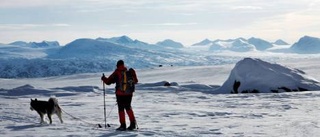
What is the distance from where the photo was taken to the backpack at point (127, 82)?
11.0 m

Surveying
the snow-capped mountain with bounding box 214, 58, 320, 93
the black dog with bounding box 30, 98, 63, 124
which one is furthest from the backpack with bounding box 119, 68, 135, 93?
the snow-capped mountain with bounding box 214, 58, 320, 93

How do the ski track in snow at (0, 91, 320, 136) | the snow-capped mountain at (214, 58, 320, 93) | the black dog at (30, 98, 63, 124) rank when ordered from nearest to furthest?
the ski track in snow at (0, 91, 320, 136), the black dog at (30, 98, 63, 124), the snow-capped mountain at (214, 58, 320, 93)

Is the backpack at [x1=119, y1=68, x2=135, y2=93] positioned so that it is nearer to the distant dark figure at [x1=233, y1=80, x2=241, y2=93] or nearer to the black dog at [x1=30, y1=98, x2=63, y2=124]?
the black dog at [x1=30, y1=98, x2=63, y2=124]

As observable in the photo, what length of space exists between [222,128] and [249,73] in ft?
57.0

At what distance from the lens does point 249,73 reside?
28.4 metres

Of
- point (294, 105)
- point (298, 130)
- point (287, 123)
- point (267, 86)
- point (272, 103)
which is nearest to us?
point (298, 130)

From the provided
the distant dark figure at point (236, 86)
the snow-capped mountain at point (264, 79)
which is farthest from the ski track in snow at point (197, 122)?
the distant dark figure at point (236, 86)

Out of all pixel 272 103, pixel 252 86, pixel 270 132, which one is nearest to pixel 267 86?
pixel 252 86

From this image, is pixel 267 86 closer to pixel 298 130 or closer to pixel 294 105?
pixel 294 105

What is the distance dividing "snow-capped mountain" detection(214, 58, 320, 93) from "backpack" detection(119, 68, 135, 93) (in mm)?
16767

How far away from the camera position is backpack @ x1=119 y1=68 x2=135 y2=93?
1098 cm

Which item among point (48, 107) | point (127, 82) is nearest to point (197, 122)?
point (127, 82)

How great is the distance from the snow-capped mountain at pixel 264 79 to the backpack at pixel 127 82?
55.0ft

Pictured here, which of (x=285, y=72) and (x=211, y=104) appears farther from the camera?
(x=285, y=72)
